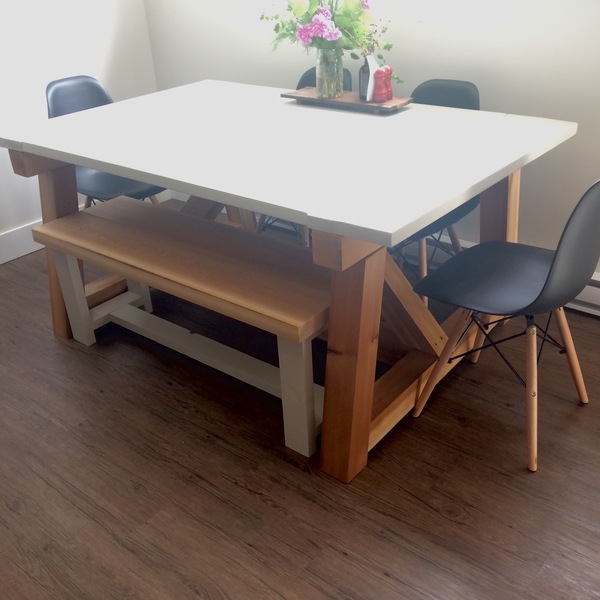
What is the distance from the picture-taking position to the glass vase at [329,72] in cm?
230

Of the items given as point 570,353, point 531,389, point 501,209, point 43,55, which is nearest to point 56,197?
point 43,55

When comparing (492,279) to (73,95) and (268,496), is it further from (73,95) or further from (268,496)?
(73,95)

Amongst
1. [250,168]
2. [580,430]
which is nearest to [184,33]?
[250,168]

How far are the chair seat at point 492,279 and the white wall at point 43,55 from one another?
2.37 meters

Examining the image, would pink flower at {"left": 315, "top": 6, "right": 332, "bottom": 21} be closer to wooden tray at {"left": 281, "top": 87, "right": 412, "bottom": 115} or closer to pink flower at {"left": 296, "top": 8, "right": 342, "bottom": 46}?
pink flower at {"left": 296, "top": 8, "right": 342, "bottom": 46}

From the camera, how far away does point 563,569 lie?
5.05 feet

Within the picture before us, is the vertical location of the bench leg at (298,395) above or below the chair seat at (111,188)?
below

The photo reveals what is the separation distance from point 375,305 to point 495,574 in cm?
72

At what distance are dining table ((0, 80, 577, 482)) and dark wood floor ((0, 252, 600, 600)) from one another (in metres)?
0.18

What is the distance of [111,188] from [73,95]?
1.59 feet

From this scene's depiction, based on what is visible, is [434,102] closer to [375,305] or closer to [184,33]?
[375,305]

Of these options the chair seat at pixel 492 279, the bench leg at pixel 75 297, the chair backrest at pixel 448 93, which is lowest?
the bench leg at pixel 75 297

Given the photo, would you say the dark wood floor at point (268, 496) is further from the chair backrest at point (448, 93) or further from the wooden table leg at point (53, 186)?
the chair backrest at point (448, 93)

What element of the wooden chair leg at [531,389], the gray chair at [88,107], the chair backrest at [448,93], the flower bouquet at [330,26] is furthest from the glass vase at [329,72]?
the wooden chair leg at [531,389]
